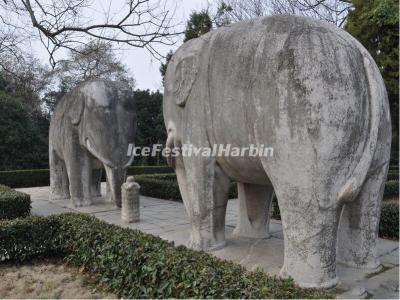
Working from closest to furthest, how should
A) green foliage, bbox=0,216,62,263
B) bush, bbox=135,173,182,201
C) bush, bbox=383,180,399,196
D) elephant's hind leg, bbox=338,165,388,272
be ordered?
1. elephant's hind leg, bbox=338,165,388,272
2. green foliage, bbox=0,216,62,263
3. bush, bbox=135,173,182,201
4. bush, bbox=383,180,399,196

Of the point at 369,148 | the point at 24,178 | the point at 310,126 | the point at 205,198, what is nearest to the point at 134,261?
the point at 205,198

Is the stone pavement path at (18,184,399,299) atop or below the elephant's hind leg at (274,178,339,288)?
below

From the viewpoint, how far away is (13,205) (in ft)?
28.3

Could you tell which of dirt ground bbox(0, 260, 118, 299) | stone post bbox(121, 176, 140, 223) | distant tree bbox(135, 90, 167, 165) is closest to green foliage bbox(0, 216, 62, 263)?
dirt ground bbox(0, 260, 118, 299)

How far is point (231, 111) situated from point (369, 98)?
1360 millimetres

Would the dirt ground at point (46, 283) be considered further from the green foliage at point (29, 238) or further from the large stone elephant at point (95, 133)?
the large stone elephant at point (95, 133)

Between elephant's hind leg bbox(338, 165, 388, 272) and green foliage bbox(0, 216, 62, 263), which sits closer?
elephant's hind leg bbox(338, 165, 388, 272)

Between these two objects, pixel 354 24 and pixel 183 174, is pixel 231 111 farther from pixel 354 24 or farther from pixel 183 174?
pixel 354 24

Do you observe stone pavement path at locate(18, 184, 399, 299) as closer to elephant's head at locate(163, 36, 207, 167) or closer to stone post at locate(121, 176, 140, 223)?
stone post at locate(121, 176, 140, 223)

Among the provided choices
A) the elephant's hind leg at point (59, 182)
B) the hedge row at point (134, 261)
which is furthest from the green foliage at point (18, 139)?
the hedge row at point (134, 261)

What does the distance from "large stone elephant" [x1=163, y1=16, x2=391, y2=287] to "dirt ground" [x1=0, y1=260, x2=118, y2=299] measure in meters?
2.38

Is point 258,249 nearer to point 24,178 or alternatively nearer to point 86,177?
point 86,177

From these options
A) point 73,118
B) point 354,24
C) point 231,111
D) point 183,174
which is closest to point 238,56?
point 231,111

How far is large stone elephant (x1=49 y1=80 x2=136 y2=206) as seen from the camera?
8375mm
